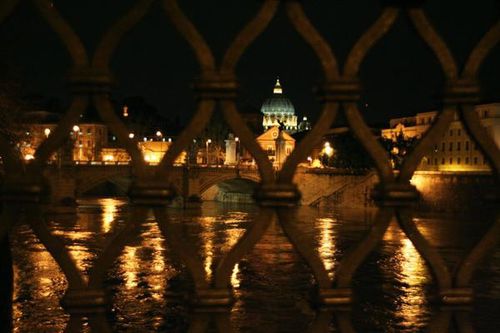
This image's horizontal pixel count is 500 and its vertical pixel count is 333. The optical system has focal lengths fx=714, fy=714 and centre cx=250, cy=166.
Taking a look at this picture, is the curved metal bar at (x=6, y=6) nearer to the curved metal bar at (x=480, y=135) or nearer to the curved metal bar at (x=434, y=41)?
the curved metal bar at (x=434, y=41)

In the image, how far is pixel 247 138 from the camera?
6.95 ft

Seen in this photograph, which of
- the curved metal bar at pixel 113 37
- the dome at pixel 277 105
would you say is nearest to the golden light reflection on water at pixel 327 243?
the curved metal bar at pixel 113 37

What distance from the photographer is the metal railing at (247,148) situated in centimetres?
205

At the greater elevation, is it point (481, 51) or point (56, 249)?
point (481, 51)

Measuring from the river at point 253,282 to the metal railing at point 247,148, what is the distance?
6.48 meters

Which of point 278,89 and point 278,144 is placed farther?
point 278,89

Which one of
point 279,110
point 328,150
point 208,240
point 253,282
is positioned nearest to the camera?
point 253,282

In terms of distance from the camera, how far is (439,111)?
2195mm

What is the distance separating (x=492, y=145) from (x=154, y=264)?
2453 cm

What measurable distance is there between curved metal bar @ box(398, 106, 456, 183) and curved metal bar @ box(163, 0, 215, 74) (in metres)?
0.66

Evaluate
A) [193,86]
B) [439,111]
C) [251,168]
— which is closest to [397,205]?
[439,111]

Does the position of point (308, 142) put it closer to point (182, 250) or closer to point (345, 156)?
point (182, 250)

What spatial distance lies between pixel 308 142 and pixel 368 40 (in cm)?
35

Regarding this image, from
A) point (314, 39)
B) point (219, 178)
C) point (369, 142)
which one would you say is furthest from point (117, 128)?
point (219, 178)
